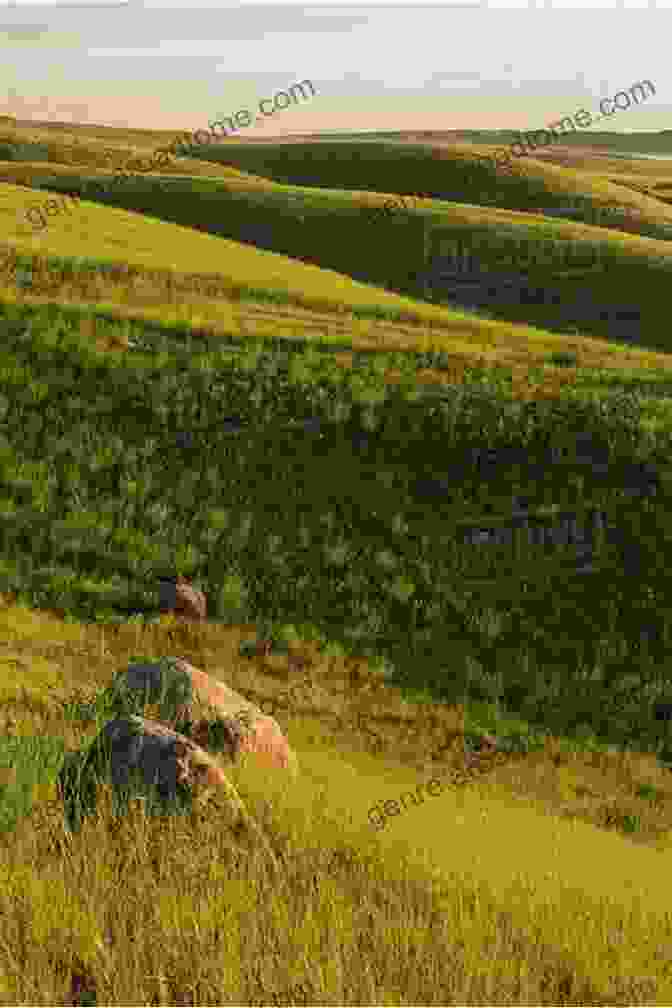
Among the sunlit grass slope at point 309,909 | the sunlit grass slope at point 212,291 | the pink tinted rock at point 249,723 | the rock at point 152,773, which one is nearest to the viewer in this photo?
the sunlit grass slope at point 309,909

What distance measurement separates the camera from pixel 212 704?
810 cm

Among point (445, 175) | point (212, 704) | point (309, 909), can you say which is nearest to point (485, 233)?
point (445, 175)

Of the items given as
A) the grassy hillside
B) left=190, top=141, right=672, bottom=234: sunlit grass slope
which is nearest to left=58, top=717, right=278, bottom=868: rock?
the grassy hillside

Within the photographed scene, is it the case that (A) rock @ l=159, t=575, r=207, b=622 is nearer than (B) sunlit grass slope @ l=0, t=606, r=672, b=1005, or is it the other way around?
(B) sunlit grass slope @ l=0, t=606, r=672, b=1005

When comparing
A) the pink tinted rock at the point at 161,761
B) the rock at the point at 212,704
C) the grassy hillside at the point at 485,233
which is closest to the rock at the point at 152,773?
the pink tinted rock at the point at 161,761

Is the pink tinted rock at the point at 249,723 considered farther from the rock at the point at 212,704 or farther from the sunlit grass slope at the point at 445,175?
the sunlit grass slope at the point at 445,175

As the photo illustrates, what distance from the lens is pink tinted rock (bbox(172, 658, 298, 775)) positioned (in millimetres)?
7121

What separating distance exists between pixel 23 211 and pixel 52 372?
24.3m

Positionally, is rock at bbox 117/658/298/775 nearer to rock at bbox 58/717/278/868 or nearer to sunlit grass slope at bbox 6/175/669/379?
rock at bbox 58/717/278/868

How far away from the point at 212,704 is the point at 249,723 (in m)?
0.83

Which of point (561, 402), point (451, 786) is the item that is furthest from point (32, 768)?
point (561, 402)

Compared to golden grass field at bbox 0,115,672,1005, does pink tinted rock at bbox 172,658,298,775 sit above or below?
below

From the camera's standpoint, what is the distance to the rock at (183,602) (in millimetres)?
15250

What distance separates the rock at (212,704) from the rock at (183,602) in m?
6.32
